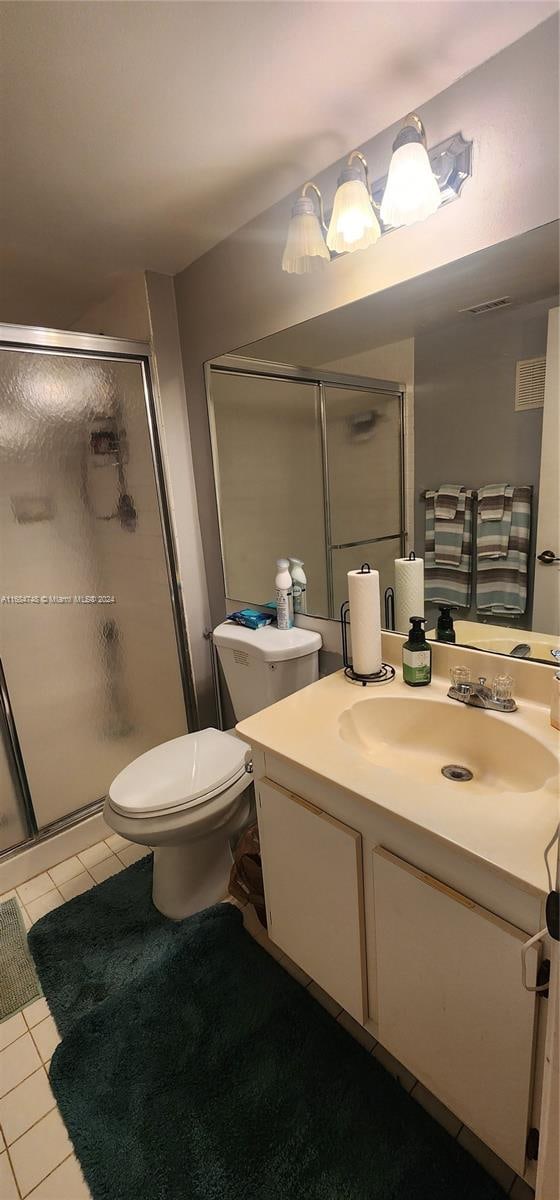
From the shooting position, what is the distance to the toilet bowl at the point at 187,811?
4.66ft

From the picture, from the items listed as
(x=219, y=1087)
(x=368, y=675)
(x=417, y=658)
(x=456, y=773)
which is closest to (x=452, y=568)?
(x=417, y=658)

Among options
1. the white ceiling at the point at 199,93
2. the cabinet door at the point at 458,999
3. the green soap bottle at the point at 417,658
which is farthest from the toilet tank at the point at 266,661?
the white ceiling at the point at 199,93

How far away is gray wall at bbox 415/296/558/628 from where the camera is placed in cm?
108

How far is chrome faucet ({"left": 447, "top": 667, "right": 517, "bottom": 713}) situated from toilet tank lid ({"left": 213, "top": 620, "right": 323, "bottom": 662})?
1.77 ft

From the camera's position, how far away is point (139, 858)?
1935mm

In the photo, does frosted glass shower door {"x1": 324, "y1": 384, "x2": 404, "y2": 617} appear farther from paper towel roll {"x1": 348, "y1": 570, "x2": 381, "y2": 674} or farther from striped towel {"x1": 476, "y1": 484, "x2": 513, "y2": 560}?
striped towel {"x1": 476, "y1": 484, "x2": 513, "y2": 560}

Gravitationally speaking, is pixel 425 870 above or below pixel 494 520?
below

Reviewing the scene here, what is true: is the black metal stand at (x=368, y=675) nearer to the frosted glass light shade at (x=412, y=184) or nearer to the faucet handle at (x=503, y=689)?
the faucet handle at (x=503, y=689)

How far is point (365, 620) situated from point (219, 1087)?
1.14 meters

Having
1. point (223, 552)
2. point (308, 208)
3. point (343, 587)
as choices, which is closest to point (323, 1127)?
point (343, 587)

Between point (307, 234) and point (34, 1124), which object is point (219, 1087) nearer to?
point (34, 1124)

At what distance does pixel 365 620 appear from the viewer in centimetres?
132

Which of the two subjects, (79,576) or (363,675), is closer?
A: (363,675)

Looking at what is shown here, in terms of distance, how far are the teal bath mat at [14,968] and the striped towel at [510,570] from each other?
165cm
